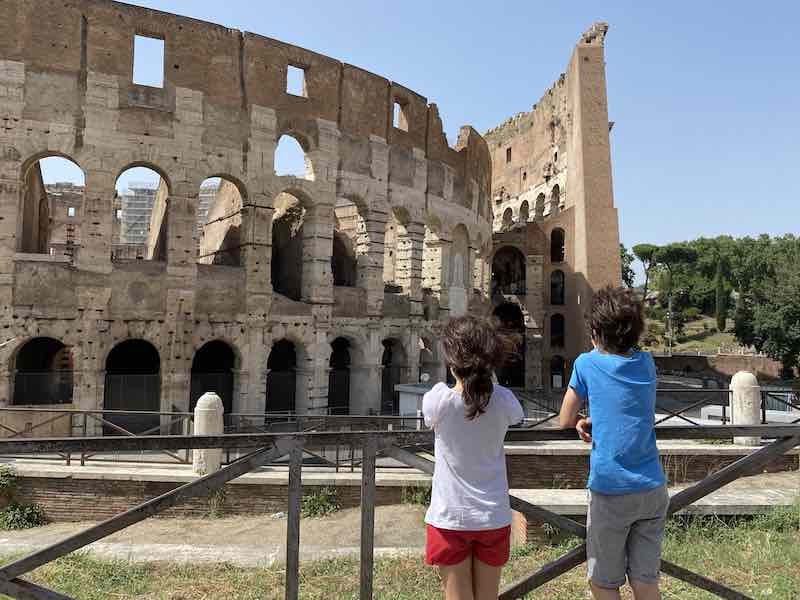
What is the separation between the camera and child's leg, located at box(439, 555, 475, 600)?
2723mm

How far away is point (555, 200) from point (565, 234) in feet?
14.0

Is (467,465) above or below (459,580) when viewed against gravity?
above

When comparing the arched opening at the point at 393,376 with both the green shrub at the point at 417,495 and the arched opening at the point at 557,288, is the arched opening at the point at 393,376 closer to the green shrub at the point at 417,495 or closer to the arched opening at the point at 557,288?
the green shrub at the point at 417,495

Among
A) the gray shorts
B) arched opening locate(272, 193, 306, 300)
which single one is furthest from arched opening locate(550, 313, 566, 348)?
the gray shorts

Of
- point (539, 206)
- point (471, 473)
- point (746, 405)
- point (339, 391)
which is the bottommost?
point (339, 391)

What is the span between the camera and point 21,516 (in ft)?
33.8

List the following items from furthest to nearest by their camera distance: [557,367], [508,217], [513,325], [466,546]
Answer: [508,217] → [557,367] → [513,325] → [466,546]

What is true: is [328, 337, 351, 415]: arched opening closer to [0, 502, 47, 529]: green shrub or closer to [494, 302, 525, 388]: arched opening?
[0, 502, 47, 529]: green shrub

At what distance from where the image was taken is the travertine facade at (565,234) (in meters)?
30.8

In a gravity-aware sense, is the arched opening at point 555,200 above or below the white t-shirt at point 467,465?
above

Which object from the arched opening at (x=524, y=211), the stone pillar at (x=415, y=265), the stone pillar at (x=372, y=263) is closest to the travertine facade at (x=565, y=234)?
the arched opening at (x=524, y=211)

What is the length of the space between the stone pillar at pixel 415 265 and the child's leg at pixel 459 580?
61.4ft

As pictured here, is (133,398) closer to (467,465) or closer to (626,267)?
(467,465)

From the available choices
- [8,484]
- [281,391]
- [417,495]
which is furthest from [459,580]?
[281,391]
